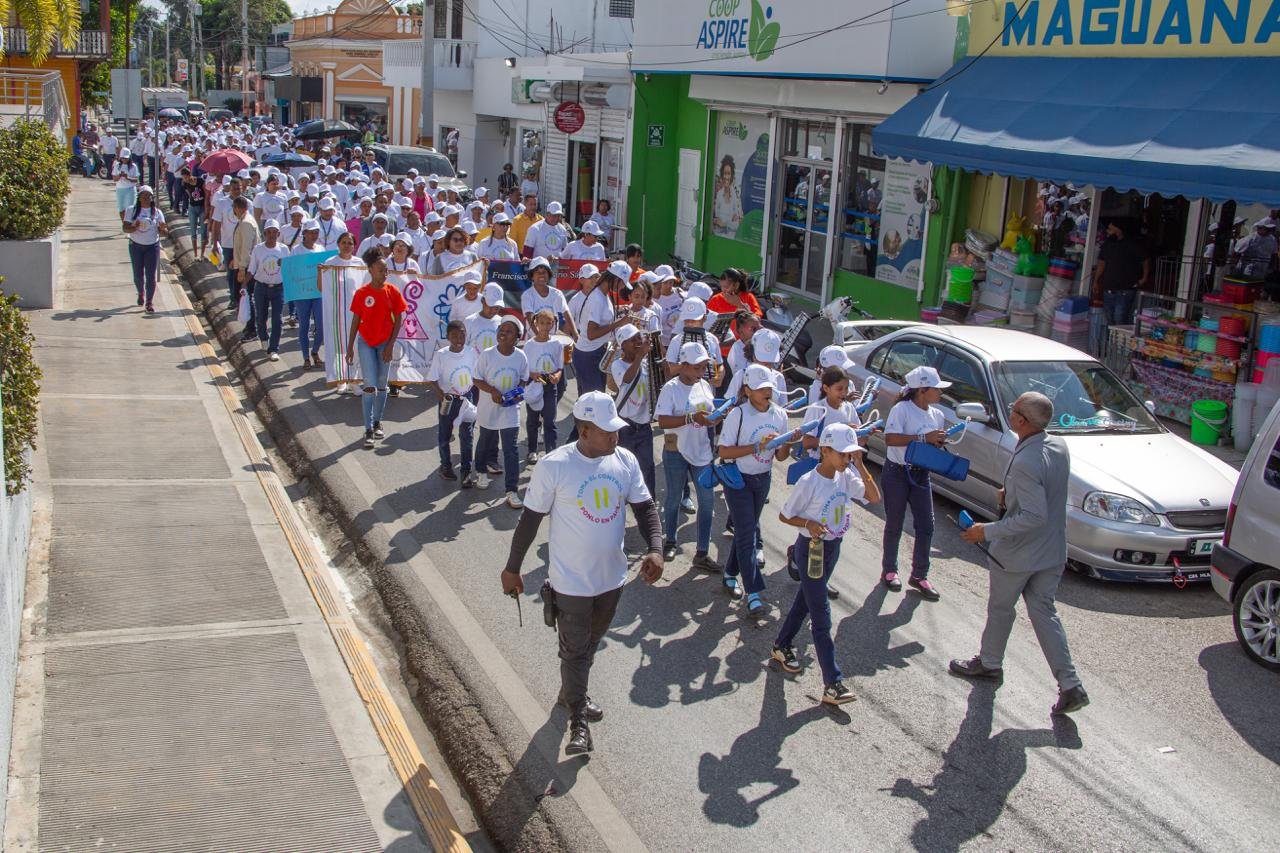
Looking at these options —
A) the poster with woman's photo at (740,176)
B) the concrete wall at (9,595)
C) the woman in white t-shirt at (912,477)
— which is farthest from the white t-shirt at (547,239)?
the concrete wall at (9,595)

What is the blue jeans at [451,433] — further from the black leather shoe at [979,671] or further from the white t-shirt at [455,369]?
the black leather shoe at [979,671]

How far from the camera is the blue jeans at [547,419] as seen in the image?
1082cm

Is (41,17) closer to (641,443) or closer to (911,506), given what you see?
(641,443)

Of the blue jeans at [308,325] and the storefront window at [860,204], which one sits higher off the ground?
the storefront window at [860,204]

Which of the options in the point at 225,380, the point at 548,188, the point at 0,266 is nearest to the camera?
the point at 225,380

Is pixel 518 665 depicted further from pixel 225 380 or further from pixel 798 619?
pixel 225 380

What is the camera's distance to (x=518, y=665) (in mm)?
7367

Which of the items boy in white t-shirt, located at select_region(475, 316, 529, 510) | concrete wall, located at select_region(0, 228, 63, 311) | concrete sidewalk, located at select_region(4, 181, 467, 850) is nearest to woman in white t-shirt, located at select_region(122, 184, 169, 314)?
concrete wall, located at select_region(0, 228, 63, 311)

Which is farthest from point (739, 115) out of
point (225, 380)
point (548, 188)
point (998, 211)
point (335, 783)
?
point (335, 783)

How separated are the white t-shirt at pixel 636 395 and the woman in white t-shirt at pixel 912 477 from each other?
6.04 feet

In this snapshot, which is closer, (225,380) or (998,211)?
(225,380)

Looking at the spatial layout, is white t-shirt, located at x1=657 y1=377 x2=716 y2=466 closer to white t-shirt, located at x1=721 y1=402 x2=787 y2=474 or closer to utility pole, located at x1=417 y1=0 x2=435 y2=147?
white t-shirt, located at x1=721 y1=402 x2=787 y2=474

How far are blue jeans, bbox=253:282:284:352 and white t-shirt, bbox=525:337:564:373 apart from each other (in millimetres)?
5708

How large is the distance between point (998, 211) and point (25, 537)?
12825 millimetres
